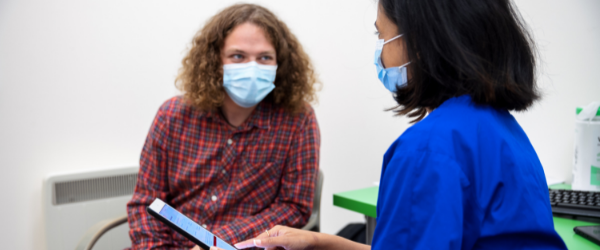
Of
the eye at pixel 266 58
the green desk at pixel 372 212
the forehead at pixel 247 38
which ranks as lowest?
the green desk at pixel 372 212

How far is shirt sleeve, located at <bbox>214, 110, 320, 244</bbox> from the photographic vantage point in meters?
1.38

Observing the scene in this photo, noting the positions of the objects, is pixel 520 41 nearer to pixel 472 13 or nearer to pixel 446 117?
pixel 472 13

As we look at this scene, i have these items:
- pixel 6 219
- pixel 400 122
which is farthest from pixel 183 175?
pixel 400 122

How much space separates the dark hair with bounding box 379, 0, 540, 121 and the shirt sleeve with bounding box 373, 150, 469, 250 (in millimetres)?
156

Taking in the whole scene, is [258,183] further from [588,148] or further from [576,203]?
[588,148]

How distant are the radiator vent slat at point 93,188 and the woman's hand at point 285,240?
0.86m

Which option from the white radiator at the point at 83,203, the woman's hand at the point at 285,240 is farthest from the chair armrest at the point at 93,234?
the woman's hand at the point at 285,240

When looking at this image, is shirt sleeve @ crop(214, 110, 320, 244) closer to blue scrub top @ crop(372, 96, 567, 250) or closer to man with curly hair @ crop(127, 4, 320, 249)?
man with curly hair @ crop(127, 4, 320, 249)

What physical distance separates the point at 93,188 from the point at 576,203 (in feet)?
5.28

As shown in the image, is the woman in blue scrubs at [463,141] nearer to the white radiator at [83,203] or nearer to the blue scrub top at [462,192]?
the blue scrub top at [462,192]

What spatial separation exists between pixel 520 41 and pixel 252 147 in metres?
0.90

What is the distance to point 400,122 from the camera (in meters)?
2.34

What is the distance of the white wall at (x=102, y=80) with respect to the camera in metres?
1.51

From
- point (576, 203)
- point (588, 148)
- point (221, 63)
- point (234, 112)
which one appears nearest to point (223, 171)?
point (234, 112)
